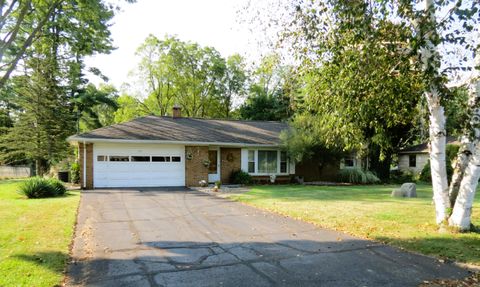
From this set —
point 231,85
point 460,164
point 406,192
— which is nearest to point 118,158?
point 406,192

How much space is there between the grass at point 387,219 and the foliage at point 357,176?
8893 millimetres

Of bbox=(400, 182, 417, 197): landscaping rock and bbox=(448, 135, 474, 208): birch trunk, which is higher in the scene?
bbox=(448, 135, 474, 208): birch trunk

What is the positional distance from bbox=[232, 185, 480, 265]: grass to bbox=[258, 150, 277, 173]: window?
24.6 ft

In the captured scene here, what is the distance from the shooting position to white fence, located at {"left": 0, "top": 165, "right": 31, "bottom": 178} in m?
32.6

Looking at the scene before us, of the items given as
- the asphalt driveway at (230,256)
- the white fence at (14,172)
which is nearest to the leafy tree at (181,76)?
the white fence at (14,172)

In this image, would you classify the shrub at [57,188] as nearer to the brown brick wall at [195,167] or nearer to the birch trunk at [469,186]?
the brown brick wall at [195,167]

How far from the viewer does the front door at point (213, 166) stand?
66.8 feet

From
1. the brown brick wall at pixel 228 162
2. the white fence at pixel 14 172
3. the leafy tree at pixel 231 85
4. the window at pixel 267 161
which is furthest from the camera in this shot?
the leafy tree at pixel 231 85

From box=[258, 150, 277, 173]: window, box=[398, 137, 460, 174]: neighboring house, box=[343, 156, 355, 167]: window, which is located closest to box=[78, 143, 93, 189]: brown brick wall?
box=[258, 150, 277, 173]: window

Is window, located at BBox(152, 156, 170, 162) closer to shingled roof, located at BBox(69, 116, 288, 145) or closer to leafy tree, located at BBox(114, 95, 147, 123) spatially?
shingled roof, located at BBox(69, 116, 288, 145)

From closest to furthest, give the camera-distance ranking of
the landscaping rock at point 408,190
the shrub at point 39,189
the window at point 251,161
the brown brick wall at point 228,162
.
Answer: the shrub at point 39,189 < the landscaping rock at point 408,190 < the brown brick wall at point 228,162 < the window at point 251,161

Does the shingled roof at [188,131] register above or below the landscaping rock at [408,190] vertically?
above

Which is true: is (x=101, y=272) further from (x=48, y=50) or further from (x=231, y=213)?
(x=48, y=50)

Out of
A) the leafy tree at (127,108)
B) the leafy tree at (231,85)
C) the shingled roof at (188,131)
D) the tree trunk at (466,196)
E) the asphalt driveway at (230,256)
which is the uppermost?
the leafy tree at (231,85)
